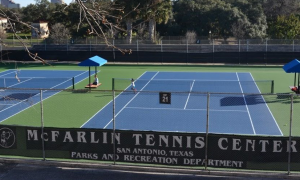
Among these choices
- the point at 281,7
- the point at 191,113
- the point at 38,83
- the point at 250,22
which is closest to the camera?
the point at 191,113

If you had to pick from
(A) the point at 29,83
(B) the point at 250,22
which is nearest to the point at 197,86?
(A) the point at 29,83

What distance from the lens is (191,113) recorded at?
70.8 feet

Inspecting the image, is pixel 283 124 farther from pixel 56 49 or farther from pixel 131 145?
pixel 56 49

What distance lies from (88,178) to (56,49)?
38671 millimetres

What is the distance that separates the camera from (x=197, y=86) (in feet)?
97.3

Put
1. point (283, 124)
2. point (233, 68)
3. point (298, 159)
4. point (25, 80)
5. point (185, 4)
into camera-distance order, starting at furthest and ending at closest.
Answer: point (185, 4) < point (233, 68) < point (25, 80) < point (283, 124) < point (298, 159)

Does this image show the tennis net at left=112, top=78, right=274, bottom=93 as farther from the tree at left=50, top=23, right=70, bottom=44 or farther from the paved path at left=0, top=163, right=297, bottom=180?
the tree at left=50, top=23, right=70, bottom=44

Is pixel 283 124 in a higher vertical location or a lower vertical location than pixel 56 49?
lower

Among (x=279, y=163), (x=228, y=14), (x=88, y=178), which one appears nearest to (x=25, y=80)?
(x=88, y=178)

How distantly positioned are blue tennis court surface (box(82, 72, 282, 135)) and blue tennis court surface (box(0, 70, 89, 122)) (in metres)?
4.59

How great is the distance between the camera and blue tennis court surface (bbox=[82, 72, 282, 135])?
19.0 metres

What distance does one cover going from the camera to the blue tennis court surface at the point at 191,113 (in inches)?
747

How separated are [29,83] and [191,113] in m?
14.8

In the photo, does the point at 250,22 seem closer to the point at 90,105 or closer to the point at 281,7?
the point at 281,7
